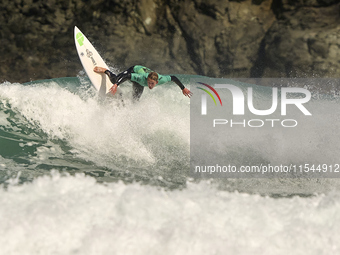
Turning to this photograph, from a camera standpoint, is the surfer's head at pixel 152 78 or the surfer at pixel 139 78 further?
the surfer at pixel 139 78

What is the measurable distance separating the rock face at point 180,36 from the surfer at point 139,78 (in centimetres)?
252

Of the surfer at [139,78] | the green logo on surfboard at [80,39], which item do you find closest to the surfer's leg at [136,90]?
the surfer at [139,78]

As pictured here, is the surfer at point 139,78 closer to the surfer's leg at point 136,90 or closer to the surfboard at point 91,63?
the surfer's leg at point 136,90

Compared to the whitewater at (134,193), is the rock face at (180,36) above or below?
above

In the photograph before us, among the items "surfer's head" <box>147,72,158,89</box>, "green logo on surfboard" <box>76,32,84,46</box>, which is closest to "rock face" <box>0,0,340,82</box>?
"green logo on surfboard" <box>76,32,84,46</box>

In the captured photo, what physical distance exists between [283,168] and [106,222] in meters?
2.44

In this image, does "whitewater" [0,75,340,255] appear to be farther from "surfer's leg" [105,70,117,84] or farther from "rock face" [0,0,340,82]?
"rock face" [0,0,340,82]

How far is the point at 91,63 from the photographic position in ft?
17.1

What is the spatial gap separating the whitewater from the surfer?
0.31 metres

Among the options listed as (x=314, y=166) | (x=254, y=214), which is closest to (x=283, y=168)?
(x=314, y=166)

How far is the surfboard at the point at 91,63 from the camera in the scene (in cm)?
505

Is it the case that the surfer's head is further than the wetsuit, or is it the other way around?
the wetsuit

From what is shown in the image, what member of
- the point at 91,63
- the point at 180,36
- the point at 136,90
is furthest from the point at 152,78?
the point at 180,36

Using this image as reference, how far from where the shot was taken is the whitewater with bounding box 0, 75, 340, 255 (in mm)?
2256
